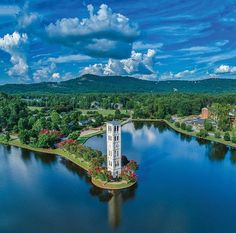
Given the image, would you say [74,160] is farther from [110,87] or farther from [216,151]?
[110,87]

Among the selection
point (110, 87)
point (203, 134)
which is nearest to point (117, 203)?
point (203, 134)

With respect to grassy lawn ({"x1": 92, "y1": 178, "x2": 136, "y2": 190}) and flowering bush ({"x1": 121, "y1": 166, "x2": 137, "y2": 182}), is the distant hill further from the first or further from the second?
grassy lawn ({"x1": 92, "y1": 178, "x2": 136, "y2": 190})

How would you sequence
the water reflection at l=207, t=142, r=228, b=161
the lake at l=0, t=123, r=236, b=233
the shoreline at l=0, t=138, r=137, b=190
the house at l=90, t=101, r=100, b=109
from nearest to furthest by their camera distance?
the lake at l=0, t=123, r=236, b=233 < the shoreline at l=0, t=138, r=137, b=190 < the water reflection at l=207, t=142, r=228, b=161 < the house at l=90, t=101, r=100, b=109

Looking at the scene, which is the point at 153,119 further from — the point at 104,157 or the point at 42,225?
the point at 42,225

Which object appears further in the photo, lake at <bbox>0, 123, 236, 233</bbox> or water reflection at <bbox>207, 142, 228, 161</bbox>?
water reflection at <bbox>207, 142, 228, 161</bbox>

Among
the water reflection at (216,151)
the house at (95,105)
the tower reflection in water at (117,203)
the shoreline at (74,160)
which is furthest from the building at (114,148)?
the house at (95,105)

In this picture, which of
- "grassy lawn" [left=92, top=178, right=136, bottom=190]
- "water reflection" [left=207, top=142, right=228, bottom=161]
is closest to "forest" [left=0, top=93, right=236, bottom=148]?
"water reflection" [left=207, top=142, right=228, bottom=161]
